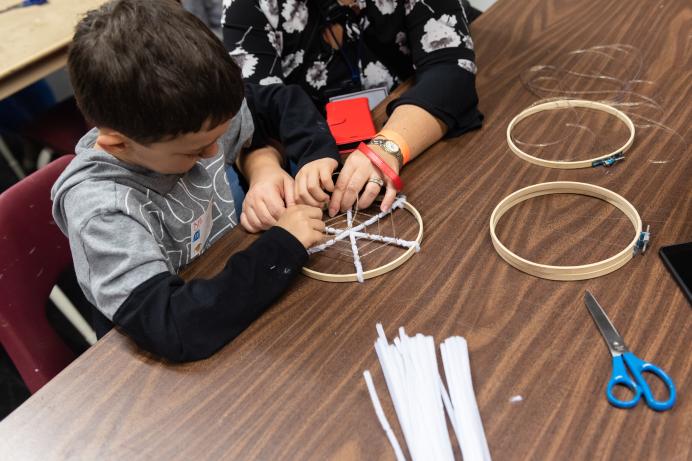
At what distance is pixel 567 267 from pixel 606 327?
0.33 feet

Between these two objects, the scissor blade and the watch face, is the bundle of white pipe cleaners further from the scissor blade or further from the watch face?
the watch face

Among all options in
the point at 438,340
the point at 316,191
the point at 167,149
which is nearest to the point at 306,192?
the point at 316,191

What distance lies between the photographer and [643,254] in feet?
2.70

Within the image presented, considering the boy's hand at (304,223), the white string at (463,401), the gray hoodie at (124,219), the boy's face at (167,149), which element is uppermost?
the boy's face at (167,149)

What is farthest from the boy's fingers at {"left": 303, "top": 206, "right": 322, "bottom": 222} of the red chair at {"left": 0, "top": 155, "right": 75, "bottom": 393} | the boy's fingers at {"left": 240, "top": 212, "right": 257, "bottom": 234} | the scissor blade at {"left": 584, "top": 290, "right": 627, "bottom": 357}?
the red chair at {"left": 0, "top": 155, "right": 75, "bottom": 393}

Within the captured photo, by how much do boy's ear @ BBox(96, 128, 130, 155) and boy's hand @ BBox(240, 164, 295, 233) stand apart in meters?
0.23

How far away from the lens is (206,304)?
80 cm

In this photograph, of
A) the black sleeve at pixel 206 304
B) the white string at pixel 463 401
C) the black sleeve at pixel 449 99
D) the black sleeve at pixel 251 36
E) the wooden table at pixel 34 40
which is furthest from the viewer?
the wooden table at pixel 34 40

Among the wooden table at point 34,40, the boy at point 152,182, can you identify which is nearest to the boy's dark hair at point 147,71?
the boy at point 152,182

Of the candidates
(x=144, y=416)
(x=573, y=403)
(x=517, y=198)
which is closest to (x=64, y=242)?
(x=144, y=416)

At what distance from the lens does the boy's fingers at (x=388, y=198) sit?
3.21 ft

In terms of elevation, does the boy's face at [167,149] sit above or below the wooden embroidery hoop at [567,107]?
above

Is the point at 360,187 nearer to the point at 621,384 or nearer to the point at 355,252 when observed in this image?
the point at 355,252

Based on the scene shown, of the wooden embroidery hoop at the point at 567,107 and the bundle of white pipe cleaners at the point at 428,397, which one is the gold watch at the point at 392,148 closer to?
the wooden embroidery hoop at the point at 567,107
